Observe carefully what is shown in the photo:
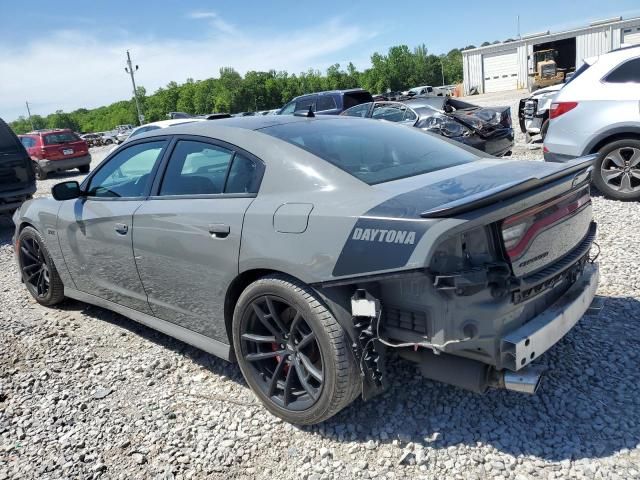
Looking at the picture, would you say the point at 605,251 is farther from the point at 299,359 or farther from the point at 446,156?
the point at 299,359

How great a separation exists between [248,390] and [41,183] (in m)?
16.2

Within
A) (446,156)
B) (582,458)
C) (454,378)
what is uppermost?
(446,156)

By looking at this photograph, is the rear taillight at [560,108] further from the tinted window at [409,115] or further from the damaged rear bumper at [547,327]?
the damaged rear bumper at [547,327]

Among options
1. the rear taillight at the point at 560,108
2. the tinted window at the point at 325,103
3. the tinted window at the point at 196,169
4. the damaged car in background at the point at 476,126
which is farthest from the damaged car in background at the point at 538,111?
the tinted window at the point at 196,169

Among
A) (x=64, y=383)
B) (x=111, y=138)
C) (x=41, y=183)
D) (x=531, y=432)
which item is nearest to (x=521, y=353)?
(x=531, y=432)

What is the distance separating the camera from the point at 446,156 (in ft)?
10.6

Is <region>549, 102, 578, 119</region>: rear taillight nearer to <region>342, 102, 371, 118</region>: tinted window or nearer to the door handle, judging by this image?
Answer: the door handle

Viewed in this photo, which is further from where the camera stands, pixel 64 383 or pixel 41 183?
pixel 41 183

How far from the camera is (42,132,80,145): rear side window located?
1777 centimetres

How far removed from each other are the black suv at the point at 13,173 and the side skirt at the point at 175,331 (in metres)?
5.41

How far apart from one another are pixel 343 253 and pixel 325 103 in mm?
13656

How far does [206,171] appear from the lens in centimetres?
315

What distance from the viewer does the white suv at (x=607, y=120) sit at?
20.2 feet

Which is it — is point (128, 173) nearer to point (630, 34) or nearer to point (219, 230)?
point (219, 230)
